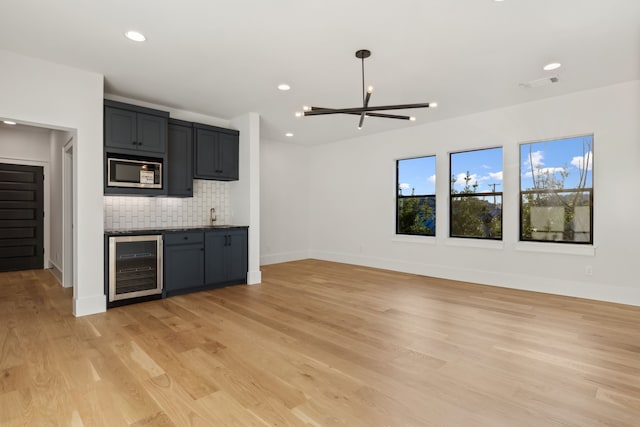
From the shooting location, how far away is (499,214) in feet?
17.5

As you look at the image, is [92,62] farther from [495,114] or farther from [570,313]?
[570,313]

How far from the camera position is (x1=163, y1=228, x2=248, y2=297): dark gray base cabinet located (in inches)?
177

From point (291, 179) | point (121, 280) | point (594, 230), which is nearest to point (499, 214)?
point (594, 230)

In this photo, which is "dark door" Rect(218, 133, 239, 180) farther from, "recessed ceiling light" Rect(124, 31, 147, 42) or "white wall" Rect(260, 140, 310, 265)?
"recessed ceiling light" Rect(124, 31, 147, 42)

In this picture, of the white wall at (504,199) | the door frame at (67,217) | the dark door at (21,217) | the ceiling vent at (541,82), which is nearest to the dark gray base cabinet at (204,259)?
the door frame at (67,217)

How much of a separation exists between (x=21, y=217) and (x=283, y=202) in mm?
5190

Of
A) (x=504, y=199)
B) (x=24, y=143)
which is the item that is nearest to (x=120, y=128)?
(x=24, y=143)

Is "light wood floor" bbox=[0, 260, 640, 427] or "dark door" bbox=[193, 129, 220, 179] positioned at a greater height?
"dark door" bbox=[193, 129, 220, 179]

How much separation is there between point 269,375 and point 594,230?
473 cm

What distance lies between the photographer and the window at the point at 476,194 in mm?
5375

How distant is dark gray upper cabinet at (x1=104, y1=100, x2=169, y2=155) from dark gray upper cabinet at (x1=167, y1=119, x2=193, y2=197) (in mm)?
302

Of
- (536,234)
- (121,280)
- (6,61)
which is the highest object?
(6,61)

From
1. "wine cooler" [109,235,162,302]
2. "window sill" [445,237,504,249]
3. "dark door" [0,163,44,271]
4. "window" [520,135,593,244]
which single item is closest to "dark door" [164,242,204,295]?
"wine cooler" [109,235,162,302]

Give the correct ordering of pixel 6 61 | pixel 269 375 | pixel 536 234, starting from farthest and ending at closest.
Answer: pixel 536 234, pixel 6 61, pixel 269 375
